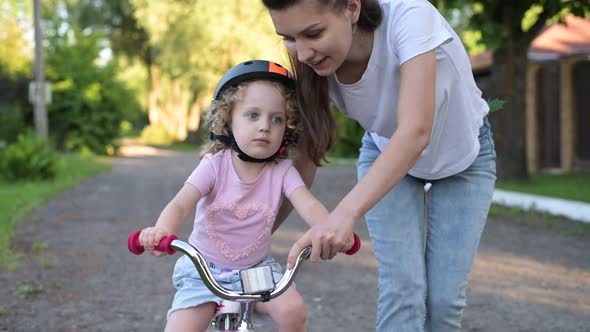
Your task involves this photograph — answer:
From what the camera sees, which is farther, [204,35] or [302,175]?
[204,35]

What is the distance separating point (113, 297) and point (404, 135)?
412 cm

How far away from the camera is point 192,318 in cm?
263

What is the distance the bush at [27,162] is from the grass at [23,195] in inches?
10.1

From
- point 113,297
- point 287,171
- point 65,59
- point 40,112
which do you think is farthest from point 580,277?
point 65,59

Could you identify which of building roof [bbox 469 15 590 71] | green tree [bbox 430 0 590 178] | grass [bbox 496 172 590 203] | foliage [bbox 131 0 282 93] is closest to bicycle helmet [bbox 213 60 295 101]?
green tree [bbox 430 0 590 178]

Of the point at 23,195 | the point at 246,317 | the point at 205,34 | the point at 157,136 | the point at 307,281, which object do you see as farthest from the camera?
the point at 157,136

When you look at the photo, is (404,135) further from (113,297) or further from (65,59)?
(65,59)

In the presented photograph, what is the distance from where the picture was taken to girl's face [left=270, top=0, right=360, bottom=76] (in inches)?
88.1

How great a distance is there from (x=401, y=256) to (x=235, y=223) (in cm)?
64

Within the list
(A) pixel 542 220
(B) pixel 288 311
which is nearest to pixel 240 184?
(B) pixel 288 311

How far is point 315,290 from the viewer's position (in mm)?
6035

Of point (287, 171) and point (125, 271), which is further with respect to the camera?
point (125, 271)

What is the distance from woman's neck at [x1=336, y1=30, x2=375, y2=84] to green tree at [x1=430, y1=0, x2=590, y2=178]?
947 cm

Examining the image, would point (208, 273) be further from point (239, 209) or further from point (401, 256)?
point (401, 256)
